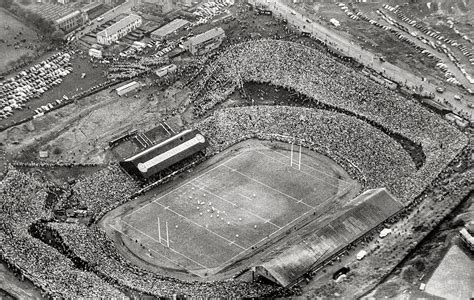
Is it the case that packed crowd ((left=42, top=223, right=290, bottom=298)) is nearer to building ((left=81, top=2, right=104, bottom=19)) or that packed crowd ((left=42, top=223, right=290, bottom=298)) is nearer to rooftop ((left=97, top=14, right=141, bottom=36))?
rooftop ((left=97, top=14, right=141, bottom=36))

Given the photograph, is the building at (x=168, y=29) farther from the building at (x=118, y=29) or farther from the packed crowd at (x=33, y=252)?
the packed crowd at (x=33, y=252)

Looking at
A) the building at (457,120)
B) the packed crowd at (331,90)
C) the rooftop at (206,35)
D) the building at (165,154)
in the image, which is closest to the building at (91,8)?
the rooftop at (206,35)

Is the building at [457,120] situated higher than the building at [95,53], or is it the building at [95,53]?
the building at [457,120]

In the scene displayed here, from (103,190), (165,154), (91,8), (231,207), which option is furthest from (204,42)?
(231,207)

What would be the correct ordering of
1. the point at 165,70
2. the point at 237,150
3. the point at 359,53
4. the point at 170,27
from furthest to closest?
the point at 170,27 < the point at 359,53 < the point at 165,70 < the point at 237,150

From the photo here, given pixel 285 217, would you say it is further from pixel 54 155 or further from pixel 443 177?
pixel 54 155

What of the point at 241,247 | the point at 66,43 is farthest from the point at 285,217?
the point at 66,43

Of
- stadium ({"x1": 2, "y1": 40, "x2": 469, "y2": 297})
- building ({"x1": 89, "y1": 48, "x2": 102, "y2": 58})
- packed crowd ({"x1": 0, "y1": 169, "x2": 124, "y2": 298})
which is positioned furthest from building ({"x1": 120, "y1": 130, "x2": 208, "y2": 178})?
building ({"x1": 89, "y1": 48, "x2": 102, "y2": 58})

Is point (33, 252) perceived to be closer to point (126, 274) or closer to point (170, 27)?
point (126, 274)
